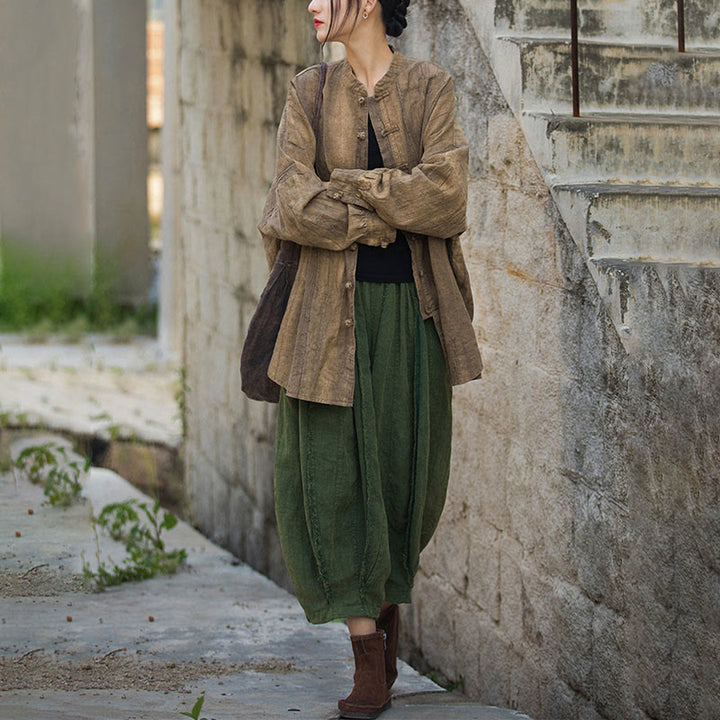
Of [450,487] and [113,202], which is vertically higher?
[113,202]

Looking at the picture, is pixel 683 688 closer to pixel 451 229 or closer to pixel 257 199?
pixel 451 229

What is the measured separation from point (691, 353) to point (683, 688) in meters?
0.77

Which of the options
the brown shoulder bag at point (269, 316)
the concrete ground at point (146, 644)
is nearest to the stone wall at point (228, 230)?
the concrete ground at point (146, 644)

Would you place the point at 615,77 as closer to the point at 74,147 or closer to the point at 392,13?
the point at 392,13

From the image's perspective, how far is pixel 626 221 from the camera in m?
3.34

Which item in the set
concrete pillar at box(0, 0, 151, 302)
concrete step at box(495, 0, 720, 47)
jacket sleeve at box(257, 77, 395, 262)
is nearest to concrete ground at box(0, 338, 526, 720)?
jacket sleeve at box(257, 77, 395, 262)

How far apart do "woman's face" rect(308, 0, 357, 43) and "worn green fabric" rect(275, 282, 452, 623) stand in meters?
0.62

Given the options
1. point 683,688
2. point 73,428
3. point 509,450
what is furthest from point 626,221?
point 73,428

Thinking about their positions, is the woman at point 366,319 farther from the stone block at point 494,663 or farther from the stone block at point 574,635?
the stone block at point 494,663

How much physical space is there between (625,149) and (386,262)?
821mm

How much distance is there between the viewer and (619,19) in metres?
4.09

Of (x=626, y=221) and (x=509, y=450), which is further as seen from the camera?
(x=509, y=450)

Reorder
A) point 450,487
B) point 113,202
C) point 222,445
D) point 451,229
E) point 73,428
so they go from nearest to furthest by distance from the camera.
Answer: point 451,229
point 450,487
point 222,445
point 73,428
point 113,202

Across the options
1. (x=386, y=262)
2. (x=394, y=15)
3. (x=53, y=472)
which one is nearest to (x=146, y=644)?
(x=53, y=472)
